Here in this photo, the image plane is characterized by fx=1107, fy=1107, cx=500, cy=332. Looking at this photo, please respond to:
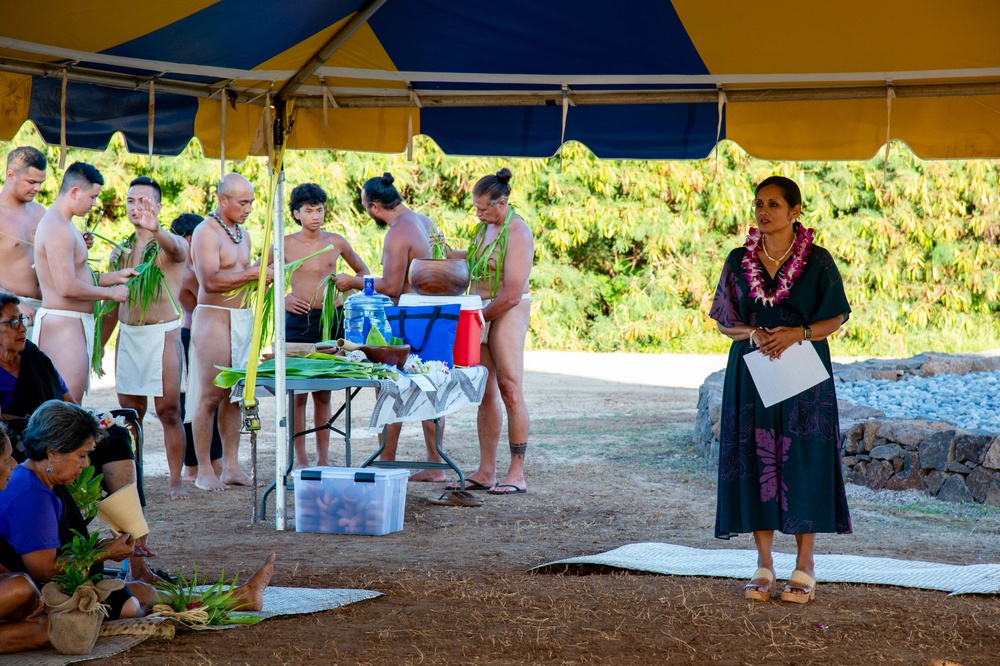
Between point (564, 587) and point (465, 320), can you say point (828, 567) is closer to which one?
point (564, 587)

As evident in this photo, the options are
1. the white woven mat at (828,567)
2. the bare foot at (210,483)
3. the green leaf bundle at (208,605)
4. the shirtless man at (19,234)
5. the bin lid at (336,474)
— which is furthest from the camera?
the bare foot at (210,483)

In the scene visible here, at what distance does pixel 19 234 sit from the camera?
5531 millimetres

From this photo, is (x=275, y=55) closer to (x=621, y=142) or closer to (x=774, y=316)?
(x=621, y=142)

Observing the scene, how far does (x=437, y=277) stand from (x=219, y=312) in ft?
4.32

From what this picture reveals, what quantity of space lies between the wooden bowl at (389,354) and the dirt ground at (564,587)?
81cm

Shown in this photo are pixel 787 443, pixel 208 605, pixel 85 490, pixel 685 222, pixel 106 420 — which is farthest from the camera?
pixel 685 222

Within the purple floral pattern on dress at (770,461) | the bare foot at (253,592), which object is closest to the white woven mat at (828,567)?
the purple floral pattern on dress at (770,461)

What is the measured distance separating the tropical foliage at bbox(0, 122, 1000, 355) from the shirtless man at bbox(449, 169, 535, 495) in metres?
11.1

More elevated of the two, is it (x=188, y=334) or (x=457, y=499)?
(x=188, y=334)

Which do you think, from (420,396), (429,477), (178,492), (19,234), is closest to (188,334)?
(178,492)

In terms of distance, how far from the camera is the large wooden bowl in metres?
5.72

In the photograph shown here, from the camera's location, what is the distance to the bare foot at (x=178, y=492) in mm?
6070

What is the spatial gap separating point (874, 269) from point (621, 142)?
43.7ft

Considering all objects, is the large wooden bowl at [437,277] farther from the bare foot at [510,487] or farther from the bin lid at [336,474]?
the bare foot at [510,487]
